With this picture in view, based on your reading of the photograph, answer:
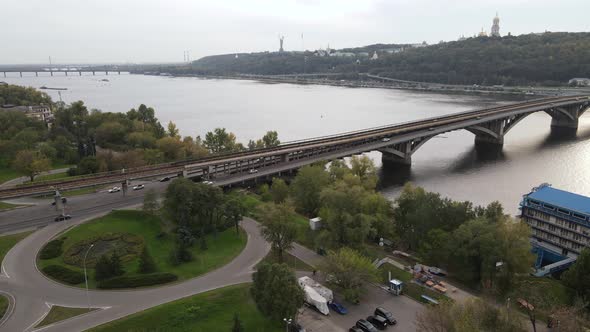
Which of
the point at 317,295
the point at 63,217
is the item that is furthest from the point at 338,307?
the point at 63,217

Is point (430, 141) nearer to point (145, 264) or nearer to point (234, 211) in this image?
point (234, 211)

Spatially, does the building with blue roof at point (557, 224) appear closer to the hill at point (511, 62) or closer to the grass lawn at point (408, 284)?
the grass lawn at point (408, 284)

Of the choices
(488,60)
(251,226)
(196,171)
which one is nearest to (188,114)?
(196,171)

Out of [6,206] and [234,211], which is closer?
[234,211]

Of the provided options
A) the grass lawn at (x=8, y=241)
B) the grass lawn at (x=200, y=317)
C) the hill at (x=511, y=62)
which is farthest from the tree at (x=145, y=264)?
the hill at (x=511, y=62)

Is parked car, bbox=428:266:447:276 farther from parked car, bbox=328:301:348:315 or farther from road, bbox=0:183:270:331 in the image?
road, bbox=0:183:270:331

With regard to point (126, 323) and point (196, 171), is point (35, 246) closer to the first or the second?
point (126, 323)
